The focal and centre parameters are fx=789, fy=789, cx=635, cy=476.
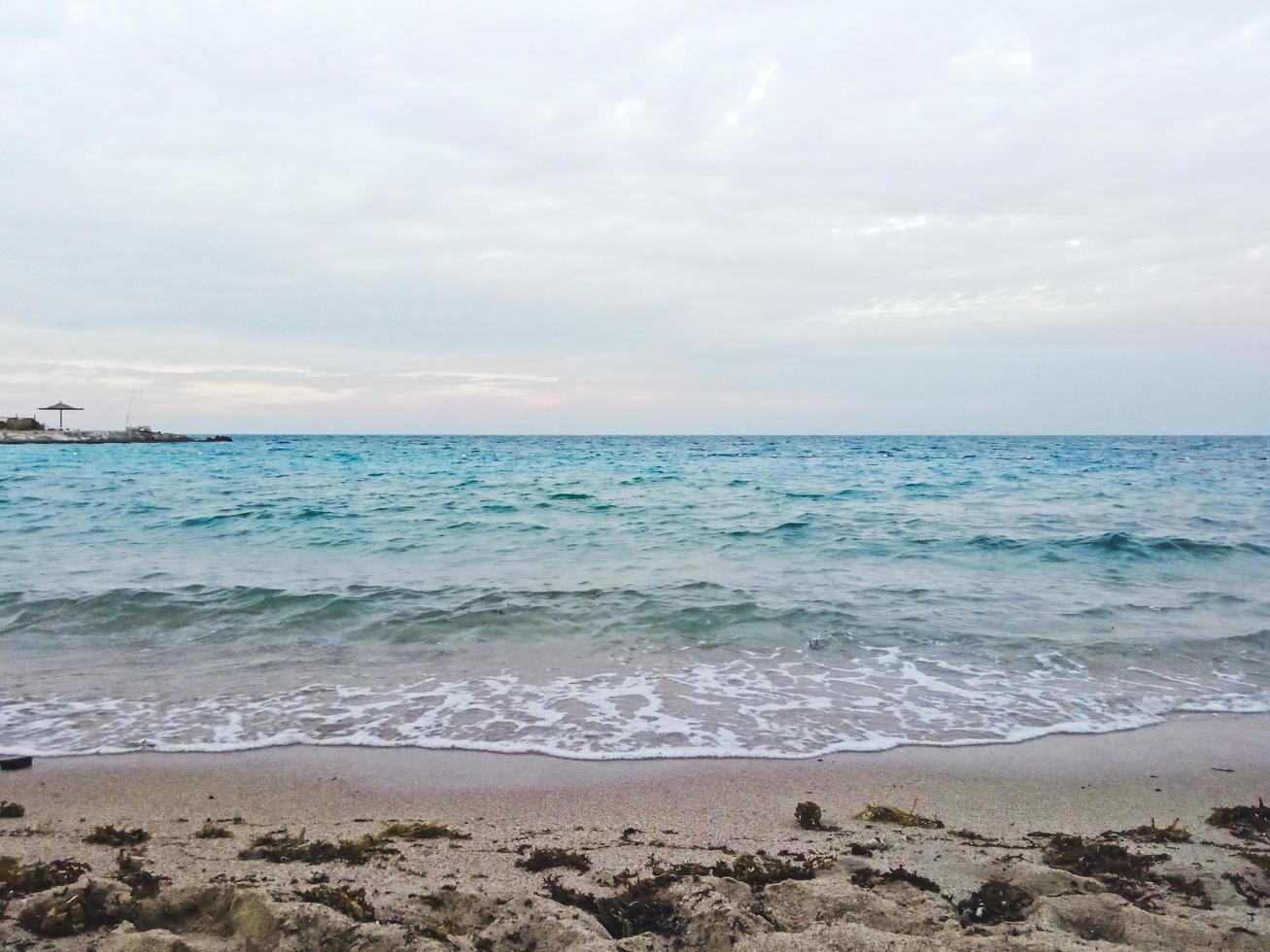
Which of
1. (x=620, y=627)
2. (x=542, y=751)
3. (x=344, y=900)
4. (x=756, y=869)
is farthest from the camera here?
(x=620, y=627)

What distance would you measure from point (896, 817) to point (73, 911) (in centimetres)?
362

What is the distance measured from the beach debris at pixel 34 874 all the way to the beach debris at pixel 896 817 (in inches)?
142

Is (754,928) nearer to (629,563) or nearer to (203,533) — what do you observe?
(629,563)

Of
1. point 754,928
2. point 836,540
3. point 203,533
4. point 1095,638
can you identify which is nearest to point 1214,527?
point 836,540

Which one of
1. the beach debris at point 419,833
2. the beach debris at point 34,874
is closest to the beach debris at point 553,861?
the beach debris at point 419,833

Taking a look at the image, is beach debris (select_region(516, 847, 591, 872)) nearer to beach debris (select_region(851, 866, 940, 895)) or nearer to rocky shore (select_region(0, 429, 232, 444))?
beach debris (select_region(851, 866, 940, 895))

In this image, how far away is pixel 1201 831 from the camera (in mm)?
3947

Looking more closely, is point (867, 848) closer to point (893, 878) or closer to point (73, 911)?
point (893, 878)

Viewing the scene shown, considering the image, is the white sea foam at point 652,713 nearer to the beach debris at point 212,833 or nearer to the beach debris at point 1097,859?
the beach debris at point 212,833

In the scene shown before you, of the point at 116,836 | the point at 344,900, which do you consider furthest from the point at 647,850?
the point at 116,836

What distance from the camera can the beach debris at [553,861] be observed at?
11.2 feet

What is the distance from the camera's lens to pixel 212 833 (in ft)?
12.5

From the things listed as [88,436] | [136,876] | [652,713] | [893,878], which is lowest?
[652,713]

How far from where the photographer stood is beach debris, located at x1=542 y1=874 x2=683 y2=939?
288 centimetres
